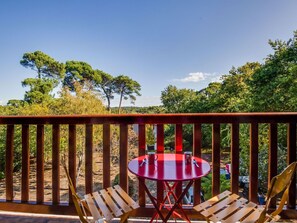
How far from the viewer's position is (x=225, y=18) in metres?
10.3

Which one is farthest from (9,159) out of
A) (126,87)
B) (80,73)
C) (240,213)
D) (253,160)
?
(126,87)

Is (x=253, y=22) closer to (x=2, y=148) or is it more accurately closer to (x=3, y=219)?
(x=3, y=219)

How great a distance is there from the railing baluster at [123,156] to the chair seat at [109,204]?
0.19 metres

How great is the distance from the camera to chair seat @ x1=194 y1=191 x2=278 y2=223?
155 cm

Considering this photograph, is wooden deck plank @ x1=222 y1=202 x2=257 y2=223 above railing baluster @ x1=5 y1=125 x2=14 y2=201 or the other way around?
the other way around

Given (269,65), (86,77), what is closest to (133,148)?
(269,65)

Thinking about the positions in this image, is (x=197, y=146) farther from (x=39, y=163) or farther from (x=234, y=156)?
(x=39, y=163)

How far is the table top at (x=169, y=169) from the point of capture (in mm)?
1505

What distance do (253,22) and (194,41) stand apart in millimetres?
6966

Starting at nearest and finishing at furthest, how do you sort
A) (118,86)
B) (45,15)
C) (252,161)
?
(252,161), (45,15), (118,86)

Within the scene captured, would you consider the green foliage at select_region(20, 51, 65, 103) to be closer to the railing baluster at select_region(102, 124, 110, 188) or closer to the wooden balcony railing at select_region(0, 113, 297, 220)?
the wooden balcony railing at select_region(0, 113, 297, 220)

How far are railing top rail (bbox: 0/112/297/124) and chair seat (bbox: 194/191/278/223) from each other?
71 cm

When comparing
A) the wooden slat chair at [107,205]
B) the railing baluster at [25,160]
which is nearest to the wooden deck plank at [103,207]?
the wooden slat chair at [107,205]

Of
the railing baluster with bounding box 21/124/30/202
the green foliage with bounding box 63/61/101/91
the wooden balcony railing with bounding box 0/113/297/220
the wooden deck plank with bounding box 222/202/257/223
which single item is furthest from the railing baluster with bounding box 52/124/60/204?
the green foliage with bounding box 63/61/101/91
